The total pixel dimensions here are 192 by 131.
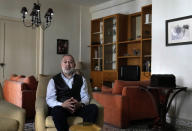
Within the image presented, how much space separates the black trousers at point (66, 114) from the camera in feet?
7.85

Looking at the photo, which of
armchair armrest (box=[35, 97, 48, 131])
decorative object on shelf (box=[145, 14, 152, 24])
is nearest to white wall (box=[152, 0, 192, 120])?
decorative object on shelf (box=[145, 14, 152, 24])

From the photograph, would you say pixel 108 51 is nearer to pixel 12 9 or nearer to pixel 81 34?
pixel 81 34

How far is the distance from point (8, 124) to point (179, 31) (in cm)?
302

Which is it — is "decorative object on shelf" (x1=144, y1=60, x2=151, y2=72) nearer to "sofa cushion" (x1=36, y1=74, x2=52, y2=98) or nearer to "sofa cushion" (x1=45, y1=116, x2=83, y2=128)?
"sofa cushion" (x1=36, y1=74, x2=52, y2=98)

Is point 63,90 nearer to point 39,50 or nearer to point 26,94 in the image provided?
point 26,94

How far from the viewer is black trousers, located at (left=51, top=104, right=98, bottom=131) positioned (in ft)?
7.85

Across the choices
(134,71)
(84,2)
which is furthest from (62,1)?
(134,71)

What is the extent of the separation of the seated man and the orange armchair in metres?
0.86

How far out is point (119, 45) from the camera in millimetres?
6320

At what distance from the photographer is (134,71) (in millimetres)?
5508

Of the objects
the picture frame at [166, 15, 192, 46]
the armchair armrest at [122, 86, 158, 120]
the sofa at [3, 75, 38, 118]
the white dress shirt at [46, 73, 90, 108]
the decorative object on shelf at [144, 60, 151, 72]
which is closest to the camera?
the white dress shirt at [46, 73, 90, 108]

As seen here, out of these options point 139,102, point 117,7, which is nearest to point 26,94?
A: point 139,102

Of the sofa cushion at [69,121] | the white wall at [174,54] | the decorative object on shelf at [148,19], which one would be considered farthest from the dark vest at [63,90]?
the decorative object on shelf at [148,19]

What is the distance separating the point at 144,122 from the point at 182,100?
2.38 ft
